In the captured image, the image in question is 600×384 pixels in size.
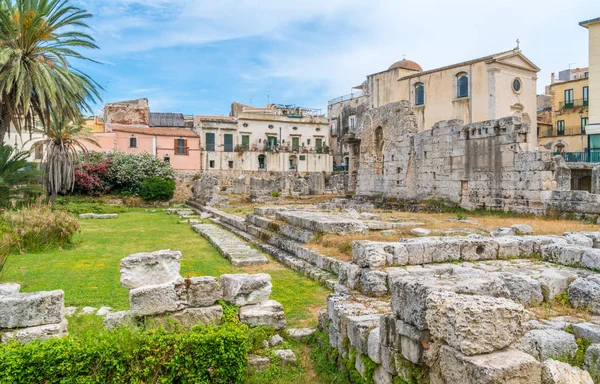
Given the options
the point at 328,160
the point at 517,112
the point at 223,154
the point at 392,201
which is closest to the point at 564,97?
the point at 517,112

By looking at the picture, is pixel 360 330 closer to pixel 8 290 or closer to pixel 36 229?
pixel 8 290

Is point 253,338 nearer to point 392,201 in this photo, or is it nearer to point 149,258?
point 149,258

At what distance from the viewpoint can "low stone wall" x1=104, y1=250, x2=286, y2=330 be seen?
5145 mm

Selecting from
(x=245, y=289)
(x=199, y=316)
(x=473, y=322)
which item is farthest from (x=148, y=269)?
(x=473, y=322)

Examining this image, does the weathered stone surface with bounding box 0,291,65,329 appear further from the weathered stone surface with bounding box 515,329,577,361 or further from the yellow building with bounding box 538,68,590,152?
the yellow building with bounding box 538,68,590,152

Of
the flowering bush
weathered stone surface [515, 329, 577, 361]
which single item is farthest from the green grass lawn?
the flowering bush

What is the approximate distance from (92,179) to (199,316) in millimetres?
29822

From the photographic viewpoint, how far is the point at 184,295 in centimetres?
534

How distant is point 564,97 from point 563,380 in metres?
44.9

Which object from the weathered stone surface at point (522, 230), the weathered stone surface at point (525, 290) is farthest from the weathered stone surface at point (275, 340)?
the weathered stone surface at point (522, 230)

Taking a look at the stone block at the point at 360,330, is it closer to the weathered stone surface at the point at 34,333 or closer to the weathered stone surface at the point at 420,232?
the weathered stone surface at the point at 34,333

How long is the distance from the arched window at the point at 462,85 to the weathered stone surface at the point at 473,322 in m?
32.4

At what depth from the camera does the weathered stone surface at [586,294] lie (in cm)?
533

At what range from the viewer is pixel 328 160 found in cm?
5209
